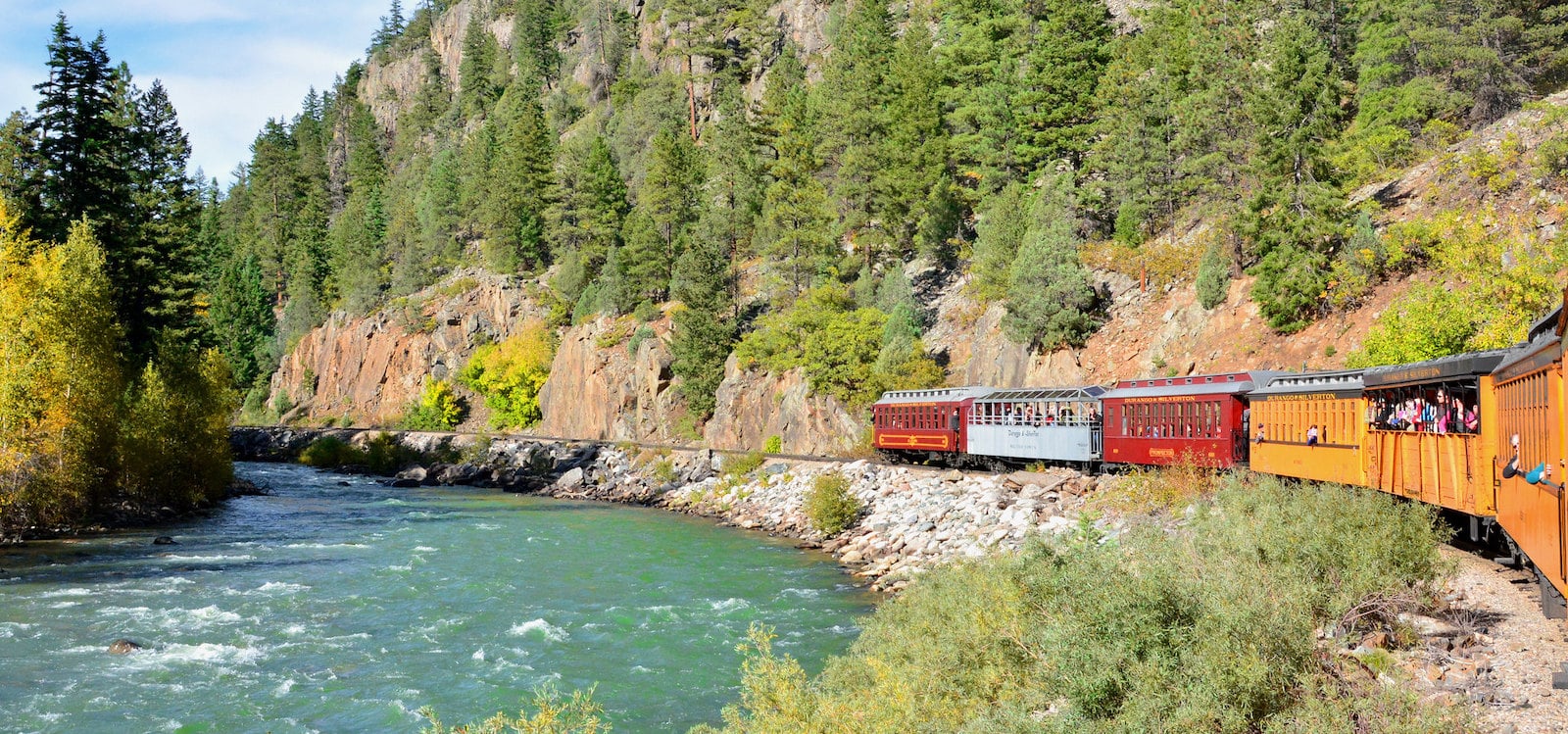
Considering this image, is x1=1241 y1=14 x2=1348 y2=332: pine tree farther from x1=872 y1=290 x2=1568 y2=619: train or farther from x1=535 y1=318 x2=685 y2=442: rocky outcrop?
x1=535 y1=318 x2=685 y2=442: rocky outcrop

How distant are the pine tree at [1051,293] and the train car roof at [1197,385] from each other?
1295 centimetres

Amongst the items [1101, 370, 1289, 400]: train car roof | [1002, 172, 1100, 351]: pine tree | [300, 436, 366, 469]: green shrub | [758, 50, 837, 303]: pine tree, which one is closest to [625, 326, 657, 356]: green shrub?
[758, 50, 837, 303]: pine tree

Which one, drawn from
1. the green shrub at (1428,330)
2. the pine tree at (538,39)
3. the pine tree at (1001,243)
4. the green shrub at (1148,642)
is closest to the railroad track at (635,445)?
the pine tree at (1001,243)

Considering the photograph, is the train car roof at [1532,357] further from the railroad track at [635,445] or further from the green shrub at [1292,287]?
the railroad track at [635,445]

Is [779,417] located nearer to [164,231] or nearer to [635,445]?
[635,445]

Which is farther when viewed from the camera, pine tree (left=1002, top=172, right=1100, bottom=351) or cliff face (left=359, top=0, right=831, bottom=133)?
cliff face (left=359, top=0, right=831, bottom=133)

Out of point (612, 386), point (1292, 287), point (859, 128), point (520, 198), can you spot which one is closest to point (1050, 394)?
point (1292, 287)

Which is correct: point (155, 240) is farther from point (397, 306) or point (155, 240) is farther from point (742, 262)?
point (397, 306)

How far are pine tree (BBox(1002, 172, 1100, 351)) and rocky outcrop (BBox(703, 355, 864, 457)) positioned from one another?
9.53m

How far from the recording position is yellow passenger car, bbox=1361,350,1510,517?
1332 cm

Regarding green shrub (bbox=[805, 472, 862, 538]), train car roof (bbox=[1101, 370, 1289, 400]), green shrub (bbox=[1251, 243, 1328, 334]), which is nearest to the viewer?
train car roof (bbox=[1101, 370, 1289, 400])

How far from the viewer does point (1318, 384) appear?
816 inches

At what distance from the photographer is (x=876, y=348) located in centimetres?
4834

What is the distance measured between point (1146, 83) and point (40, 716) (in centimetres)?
4811
